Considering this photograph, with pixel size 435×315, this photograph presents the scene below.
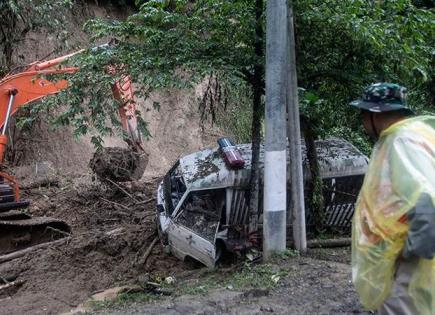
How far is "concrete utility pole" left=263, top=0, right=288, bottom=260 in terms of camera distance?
7.02 m

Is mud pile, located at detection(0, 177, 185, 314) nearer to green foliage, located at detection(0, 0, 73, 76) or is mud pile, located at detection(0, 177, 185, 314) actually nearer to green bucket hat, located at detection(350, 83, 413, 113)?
green bucket hat, located at detection(350, 83, 413, 113)

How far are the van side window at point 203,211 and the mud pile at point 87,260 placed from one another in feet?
2.70

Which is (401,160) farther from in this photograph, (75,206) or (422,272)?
(75,206)

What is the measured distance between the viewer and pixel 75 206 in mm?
12180

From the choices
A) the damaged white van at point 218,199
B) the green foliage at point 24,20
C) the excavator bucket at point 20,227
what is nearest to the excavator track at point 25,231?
the excavator bucket at point 20,227

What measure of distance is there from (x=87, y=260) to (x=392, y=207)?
6829 mm

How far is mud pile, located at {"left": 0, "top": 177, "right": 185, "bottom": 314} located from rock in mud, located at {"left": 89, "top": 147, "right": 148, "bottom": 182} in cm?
56

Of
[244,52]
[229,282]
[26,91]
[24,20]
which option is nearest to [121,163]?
[26,91]

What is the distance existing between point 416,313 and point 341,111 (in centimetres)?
618

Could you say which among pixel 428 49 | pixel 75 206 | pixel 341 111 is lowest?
pixel 75 206

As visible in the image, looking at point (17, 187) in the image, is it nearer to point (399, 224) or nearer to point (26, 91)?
point (26, 91)

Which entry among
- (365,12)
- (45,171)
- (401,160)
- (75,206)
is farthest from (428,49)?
(45,171)

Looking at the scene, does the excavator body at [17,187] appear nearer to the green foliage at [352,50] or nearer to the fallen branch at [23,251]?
the fallen branch at [23,251]

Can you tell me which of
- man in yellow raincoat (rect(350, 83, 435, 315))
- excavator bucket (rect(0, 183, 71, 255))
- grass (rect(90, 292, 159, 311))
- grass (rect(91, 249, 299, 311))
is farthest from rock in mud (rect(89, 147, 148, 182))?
man in yellow raincoat (rect(350, 83, 435, 315))
